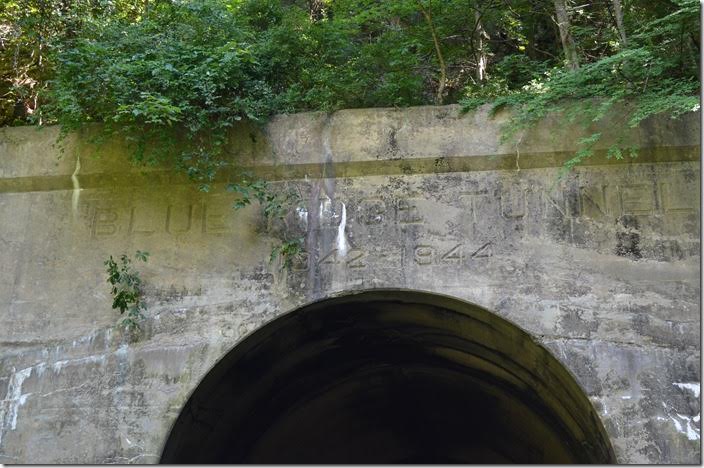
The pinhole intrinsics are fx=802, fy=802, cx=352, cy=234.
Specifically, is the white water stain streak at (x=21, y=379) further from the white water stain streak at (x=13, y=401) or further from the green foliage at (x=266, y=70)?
the green foliage at (x=266, y=70)

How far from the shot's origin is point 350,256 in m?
6.09

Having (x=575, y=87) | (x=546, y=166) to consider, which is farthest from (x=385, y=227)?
(x=575, y=87)

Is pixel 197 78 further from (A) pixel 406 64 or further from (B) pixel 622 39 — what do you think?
(B) pixel 622 39

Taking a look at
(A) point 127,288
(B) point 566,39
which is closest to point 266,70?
(A) point 127,288

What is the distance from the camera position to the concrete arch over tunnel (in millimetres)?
6203

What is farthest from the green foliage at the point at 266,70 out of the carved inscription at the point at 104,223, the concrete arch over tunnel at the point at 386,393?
the concrete arch over tunnel at the point at 386,393

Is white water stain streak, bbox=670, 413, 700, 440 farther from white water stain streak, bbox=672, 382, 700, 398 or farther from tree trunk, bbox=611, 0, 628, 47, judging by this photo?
tree trunk, bbox=611, 0, 628, 47

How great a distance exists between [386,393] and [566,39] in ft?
16.2

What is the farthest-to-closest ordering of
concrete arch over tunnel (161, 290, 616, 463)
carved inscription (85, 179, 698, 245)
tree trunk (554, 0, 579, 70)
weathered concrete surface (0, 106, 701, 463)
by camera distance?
tree trunk (554, 0, 579, 70)
concrete arch over tunnel (161, 290, 616, 463)
carved inscription (85, 179, 698, 245)
weathered concrete surface (0, 106, 701, 463)

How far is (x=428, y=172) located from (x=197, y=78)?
6.38 ft

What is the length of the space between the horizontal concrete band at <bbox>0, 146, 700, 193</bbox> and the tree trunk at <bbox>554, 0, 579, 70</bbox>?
4.08ft

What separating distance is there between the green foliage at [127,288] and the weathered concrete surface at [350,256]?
10cm

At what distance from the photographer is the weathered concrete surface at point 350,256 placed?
566 cm

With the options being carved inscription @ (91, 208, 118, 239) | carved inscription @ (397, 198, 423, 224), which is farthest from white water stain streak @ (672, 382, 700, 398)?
Result: carved inscription @ (91, 208, 118, 239)
